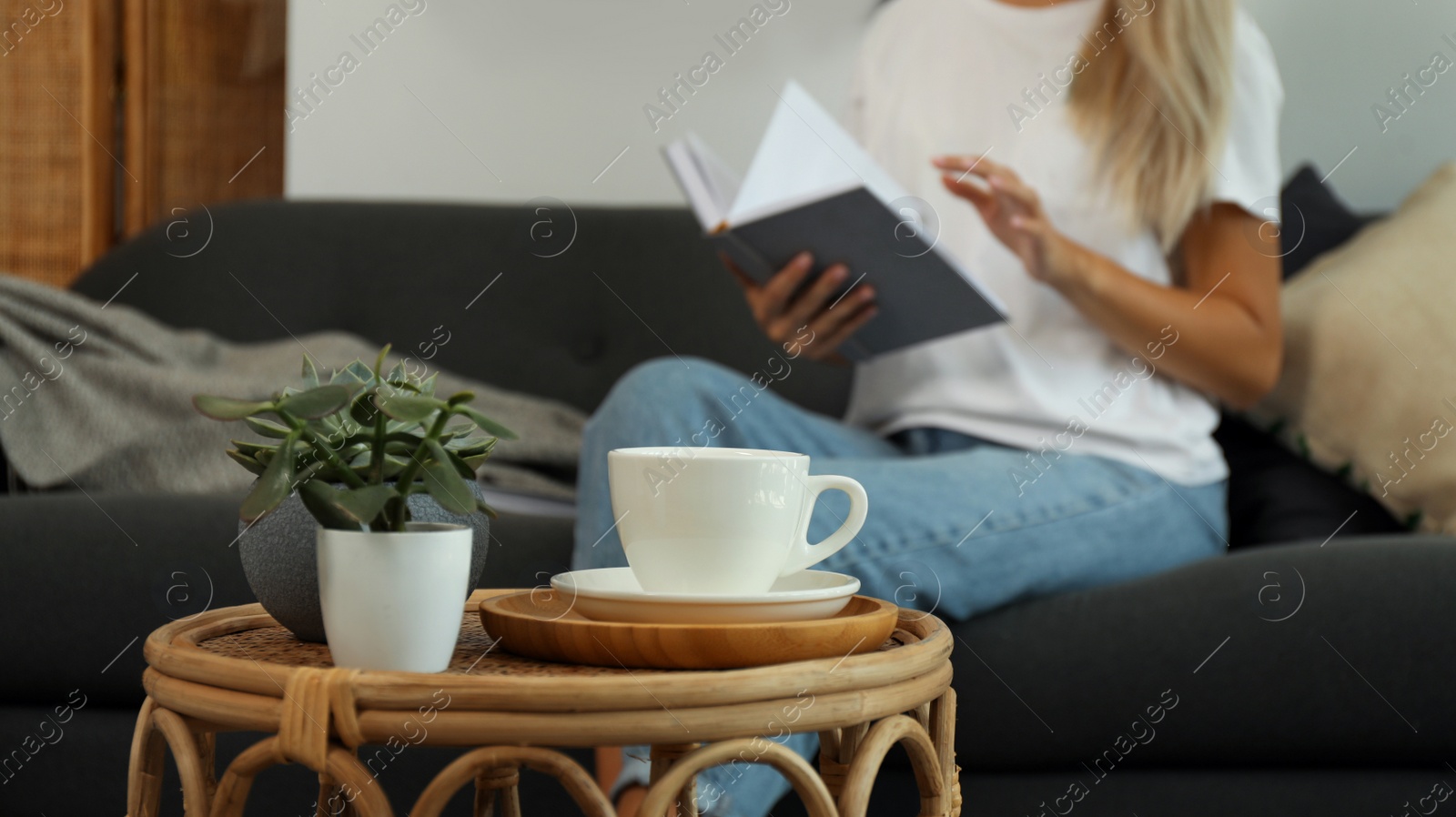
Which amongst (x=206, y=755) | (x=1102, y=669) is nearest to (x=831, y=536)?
(x=206, y=755)

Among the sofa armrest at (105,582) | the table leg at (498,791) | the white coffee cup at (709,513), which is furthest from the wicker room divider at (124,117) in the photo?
the white coffee cup at (709,513)

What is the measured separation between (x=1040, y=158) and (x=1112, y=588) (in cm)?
46

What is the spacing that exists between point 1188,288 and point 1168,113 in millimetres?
172

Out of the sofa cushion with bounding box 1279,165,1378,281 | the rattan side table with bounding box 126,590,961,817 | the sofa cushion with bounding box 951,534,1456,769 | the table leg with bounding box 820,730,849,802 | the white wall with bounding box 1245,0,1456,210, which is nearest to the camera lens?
the rattan side table with bounding box 126,590,961,817

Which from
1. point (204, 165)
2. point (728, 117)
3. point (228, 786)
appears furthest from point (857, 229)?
point (204, 165)

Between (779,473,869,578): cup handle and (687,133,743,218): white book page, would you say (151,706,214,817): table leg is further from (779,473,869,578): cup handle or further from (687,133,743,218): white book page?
(687,133,743,218): white book page

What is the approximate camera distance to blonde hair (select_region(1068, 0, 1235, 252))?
3.50 ft

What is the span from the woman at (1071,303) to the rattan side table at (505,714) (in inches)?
16.9

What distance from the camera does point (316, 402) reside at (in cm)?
42

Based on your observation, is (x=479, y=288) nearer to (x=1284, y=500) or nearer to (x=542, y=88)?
(x=542, y=88)

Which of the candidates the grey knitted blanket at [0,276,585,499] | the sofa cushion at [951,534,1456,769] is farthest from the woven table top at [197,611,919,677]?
the grey knitted blanket at [0,276,585,499]

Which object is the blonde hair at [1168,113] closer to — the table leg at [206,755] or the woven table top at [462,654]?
the woven table top at [462,654]

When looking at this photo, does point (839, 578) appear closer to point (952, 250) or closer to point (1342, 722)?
point (1342, 722)

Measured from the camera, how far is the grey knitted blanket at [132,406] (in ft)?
3.57
